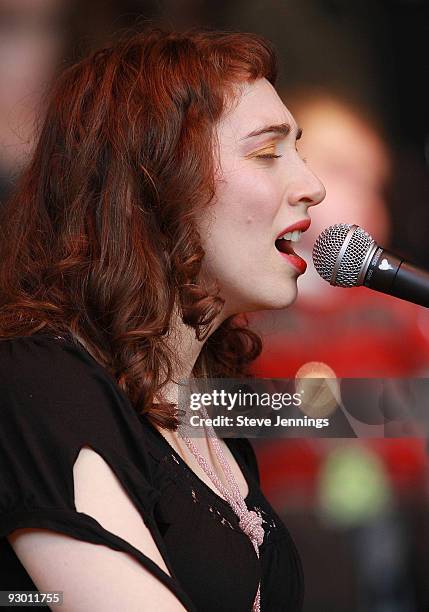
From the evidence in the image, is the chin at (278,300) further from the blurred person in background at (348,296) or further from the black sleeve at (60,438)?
the blurred person in background at (348,296)

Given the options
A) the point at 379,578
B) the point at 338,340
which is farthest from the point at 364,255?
the point at 379,578

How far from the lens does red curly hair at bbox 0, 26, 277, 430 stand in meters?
1.04

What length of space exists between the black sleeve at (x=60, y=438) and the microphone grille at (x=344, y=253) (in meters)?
0.28

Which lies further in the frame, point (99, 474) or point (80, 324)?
point (80, 324)

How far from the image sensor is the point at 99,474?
862 mm

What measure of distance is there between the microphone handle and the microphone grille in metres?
0.02

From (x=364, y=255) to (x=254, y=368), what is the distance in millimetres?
728

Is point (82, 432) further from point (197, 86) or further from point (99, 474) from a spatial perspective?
point (197, 86)

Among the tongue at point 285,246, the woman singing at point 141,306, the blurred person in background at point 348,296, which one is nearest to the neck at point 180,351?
the woman singing at point 141,306

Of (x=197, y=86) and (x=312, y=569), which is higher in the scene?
(x=197, y=86)

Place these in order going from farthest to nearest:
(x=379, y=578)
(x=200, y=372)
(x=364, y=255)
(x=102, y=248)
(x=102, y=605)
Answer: (x=379, y=578)
(x=200, y=372)
(x=102, y=248)
(x=364, y=255)
(x=102, y=605)

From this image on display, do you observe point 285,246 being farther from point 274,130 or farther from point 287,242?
point 274,130

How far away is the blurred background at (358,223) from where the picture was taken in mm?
1613

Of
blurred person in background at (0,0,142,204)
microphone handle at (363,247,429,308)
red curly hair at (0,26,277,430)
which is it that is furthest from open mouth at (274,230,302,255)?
blurred person in background at (0,0,142,204)
